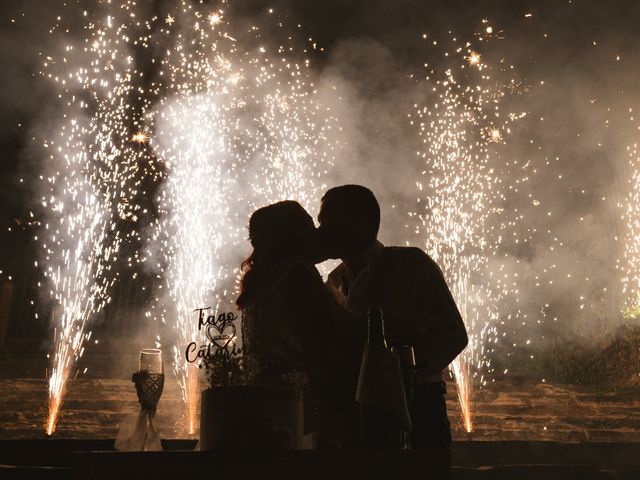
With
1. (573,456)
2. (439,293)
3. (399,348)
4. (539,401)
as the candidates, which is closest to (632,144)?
(539,401)

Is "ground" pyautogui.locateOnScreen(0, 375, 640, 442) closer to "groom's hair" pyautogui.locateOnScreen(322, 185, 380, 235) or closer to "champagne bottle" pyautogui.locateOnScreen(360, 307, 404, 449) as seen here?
"groom's hair" pyautogui.locateOnScreen(322, 185, 380, 235)

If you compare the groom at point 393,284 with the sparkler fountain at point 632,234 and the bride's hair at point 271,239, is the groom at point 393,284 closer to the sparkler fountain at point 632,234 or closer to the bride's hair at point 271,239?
the bride's hair at point 271,239

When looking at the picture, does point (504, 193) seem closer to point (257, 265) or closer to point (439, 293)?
point (439, 293)

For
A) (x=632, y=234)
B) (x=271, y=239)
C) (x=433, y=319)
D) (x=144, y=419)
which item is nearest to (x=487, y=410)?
(x=433, y=319)

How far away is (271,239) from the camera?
2025 millimetres

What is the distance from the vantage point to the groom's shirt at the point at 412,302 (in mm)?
2590

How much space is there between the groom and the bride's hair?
70cm

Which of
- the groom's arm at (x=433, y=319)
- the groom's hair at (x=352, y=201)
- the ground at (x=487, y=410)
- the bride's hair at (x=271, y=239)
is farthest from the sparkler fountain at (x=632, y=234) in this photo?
the bride's hair at (x=271, y=239)

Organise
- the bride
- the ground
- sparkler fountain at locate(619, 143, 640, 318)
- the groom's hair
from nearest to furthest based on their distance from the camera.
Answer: the bride, the groom's hair, the ground, sparkler fountain at locate(619, 143, 640, 318)

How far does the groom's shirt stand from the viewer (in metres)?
2.59

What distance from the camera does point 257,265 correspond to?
2043 mm

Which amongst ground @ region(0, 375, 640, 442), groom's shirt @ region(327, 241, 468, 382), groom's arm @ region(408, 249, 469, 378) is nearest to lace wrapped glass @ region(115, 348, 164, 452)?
groom's shirt @ region(327, 241, 468, 382)

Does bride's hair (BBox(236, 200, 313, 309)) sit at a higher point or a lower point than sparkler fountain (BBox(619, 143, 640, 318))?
lower

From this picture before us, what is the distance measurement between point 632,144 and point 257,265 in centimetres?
1108
